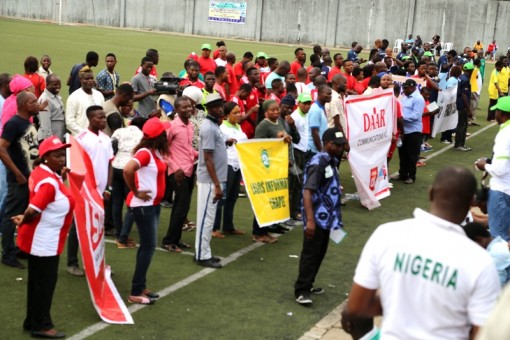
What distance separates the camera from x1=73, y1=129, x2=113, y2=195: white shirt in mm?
8438

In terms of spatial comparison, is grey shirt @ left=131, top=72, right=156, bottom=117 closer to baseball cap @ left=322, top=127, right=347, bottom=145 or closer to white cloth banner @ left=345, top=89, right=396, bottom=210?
white cloth banner @ left=345, top=89, right=396, bottom=210

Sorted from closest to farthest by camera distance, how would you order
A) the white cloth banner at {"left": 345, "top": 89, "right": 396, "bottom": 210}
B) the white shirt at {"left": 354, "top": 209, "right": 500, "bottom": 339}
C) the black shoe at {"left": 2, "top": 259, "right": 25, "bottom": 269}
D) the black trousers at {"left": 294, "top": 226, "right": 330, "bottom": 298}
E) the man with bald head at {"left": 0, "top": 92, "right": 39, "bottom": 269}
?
A: the white shirt at {"left": 354, "top": 209, "right": 500, "bottom": 339}
the black trousers at {"left": 294, "top": 226, "right": 330, "bottom": 298}
the man with bald head at {"left": 0, "top": 92, "right": 39, "bottom": 269}
the black shoe at {"left": 2, "top": 259, "right": 25, "bottom": 269}
the white cloth banner at {"left": 345, "top": 89, "right": 396, "bottom": 210}

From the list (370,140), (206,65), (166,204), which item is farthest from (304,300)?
(206,65)

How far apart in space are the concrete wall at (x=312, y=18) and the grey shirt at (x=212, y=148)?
44.8m

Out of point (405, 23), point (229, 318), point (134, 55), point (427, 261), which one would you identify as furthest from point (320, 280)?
point (405, 23)

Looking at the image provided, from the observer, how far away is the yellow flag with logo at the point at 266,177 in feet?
32.1

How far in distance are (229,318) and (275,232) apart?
3308 millimetres

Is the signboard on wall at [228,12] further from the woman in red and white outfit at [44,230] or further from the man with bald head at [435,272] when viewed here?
the man with bald head at [435,272]

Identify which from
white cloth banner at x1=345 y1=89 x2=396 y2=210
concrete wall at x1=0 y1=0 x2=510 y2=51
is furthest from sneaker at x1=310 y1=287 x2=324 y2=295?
concrete wall at x1=0 y1=0 x2=510 y2=51

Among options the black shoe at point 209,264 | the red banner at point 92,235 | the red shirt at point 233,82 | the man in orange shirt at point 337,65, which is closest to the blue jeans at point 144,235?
the red banner at point 92,235

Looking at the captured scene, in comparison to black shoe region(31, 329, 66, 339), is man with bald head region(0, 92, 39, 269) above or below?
above

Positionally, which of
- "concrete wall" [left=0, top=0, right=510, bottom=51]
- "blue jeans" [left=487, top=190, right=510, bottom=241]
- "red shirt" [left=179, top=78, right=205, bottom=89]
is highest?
"concrete wall" [left=0, top=0, right=510, bottom=51]

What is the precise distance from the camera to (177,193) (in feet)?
30.7

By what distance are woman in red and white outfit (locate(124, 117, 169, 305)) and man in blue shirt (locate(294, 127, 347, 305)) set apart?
150cm
